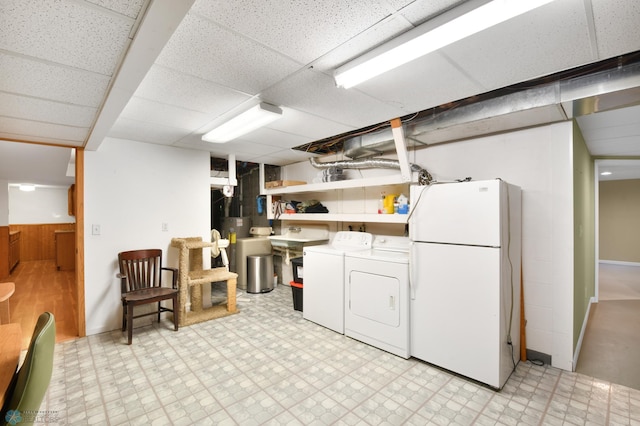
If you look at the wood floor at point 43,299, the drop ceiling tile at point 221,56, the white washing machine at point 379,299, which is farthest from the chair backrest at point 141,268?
the drop ceiling tile at point 221,56

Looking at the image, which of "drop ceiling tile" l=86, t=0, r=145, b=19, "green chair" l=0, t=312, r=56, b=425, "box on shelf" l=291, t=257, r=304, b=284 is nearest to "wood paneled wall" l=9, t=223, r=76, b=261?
"box on shelf" l=291, t=257, r=304, b=284

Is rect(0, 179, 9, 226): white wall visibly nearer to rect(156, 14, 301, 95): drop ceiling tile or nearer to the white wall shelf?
the white wall shelf

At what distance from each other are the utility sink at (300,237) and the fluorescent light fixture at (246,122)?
6.79ft

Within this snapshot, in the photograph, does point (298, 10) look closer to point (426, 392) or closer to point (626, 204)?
point (426, 392)

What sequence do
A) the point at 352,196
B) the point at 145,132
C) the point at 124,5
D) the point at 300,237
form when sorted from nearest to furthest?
the point at 124,5 → the point at 145,132 → the point at 352,196 → the point at 300,237

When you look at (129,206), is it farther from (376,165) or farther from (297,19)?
(297,19)

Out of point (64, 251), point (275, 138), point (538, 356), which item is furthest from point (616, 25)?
point (64, 251)

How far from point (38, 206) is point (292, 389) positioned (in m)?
10.2

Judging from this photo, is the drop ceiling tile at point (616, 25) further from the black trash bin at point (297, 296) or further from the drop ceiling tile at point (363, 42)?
the black trash bin at point (297, 296)

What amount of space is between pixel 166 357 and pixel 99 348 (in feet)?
2.61

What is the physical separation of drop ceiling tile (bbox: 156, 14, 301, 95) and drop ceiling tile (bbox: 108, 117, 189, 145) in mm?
1391

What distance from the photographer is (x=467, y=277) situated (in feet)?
7.79

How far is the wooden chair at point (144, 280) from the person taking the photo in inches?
126

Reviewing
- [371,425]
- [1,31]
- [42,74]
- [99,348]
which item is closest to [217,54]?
[1,31]
